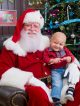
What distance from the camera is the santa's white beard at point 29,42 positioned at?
3.09 meters

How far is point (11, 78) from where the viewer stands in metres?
2.79

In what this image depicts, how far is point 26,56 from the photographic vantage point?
304 centimetres

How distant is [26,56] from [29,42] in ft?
0.54

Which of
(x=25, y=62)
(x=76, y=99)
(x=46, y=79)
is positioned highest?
(x=25, y=62)

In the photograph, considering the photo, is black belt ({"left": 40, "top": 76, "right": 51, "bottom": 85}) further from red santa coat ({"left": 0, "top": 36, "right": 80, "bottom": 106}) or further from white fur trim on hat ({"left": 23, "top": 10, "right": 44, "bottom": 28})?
white fur trim on hat ({"left": 23, "top": 10, "right": 44, "bottom": 28})

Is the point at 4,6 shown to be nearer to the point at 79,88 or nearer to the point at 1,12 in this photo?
the point at 1,12

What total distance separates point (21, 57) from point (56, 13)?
6.33 feet

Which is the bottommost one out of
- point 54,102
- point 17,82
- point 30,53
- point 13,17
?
point 54,102

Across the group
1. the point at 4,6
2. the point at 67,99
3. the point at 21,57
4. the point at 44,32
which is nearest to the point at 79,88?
the point at 67,99

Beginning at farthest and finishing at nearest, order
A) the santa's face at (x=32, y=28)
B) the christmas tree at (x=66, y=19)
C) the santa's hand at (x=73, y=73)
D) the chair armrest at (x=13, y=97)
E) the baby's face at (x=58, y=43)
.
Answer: the christmas tree at (x=66, y=19), the santa's face at (x=32, y=28), the baby's face at (x=58, y=43), the santa's hand at (x=73, y=73), the chair armrest at (x=13, y=97)

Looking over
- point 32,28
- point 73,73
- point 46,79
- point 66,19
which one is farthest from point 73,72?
point 66,19

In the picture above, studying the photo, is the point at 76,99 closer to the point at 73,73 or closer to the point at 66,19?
the point at 73,73

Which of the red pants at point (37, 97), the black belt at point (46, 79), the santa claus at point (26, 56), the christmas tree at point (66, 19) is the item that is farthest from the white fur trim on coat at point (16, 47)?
the christmas tree at point (66, 19)

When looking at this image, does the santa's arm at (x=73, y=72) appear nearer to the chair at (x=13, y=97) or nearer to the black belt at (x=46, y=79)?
the black belt at (x=46, y=79)
